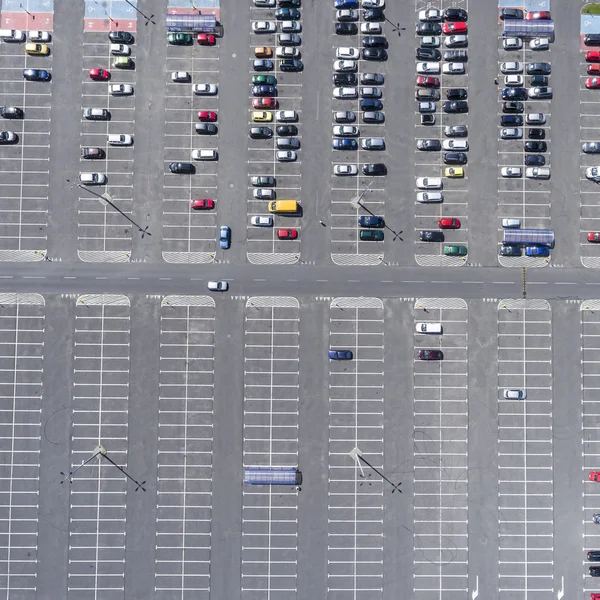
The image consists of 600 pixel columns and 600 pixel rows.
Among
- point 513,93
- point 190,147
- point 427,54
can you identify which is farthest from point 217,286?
point 513,93

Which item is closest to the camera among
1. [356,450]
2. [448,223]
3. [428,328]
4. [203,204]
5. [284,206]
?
[356,450]

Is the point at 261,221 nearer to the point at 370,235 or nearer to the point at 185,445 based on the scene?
the point at 370,235

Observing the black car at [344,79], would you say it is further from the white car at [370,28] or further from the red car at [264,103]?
the red car at [264,103]

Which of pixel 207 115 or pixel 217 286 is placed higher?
pixel 207 115

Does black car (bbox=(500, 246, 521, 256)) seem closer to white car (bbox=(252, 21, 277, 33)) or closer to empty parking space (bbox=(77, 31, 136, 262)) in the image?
white car (bbox=(252, 21, 277, 33))

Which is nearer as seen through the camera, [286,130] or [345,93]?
[286,130]

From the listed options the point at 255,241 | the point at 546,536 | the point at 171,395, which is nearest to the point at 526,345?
the point at 546,536

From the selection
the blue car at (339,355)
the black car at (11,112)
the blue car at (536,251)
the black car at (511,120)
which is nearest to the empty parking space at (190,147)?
the black car at (11,112)

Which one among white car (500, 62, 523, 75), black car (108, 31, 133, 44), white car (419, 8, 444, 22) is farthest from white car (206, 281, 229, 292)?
white car (500, 62, 523, 75)
